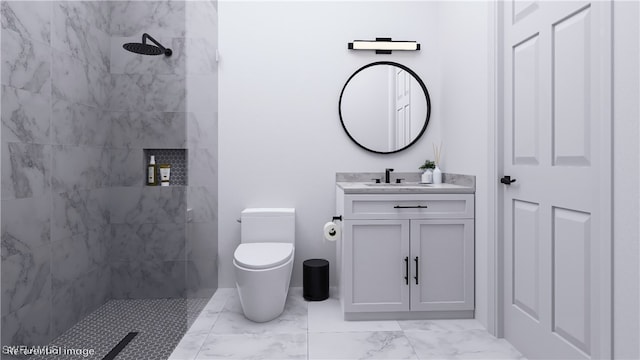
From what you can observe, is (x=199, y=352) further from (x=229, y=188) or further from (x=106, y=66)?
(x=106, y=66)

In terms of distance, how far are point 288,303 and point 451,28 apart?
2.23 meters

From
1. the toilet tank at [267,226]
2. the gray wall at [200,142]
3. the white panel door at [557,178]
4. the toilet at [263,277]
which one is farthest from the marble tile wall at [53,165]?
the white panel door at [557,178]

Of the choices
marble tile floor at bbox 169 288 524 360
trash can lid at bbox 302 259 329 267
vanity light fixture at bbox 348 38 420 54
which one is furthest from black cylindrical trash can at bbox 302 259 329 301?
vanity light fixture at bbox 348 38 420 54

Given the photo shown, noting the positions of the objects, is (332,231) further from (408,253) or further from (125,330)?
(125,330)

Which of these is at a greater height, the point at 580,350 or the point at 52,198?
the point at 52,198

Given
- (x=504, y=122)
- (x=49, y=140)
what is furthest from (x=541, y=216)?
(x=49, y=140)

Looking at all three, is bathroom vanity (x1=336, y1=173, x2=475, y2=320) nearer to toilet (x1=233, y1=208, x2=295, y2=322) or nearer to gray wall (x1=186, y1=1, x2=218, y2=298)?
toilet (x1=233, y1=208, x2=295, y2=322)

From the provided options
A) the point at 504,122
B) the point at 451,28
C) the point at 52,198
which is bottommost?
the point at 52,198

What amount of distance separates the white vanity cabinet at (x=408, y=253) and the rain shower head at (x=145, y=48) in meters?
1.27

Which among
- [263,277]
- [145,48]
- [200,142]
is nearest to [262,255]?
[263,277]

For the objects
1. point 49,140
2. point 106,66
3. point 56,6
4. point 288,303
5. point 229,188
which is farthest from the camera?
point 229,188

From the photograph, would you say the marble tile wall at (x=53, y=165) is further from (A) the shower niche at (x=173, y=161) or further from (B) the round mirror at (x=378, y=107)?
(B) the round mirror at (x=378, y=107)

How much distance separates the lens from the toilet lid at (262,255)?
2.07 m

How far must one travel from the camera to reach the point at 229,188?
2.76m
